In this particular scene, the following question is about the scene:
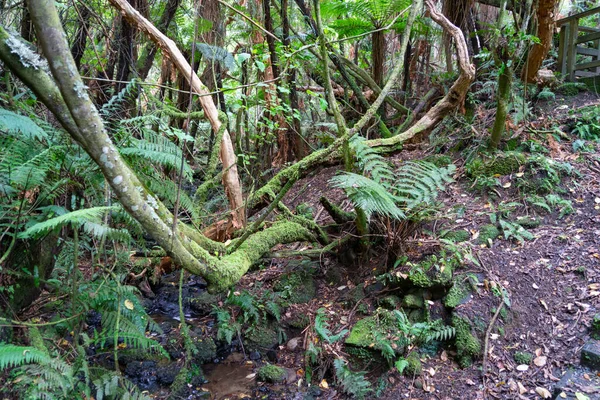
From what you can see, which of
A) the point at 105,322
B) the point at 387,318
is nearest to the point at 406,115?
the point at 387,318

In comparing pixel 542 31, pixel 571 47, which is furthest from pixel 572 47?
pixel 542 31

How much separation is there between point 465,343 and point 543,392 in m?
0.60

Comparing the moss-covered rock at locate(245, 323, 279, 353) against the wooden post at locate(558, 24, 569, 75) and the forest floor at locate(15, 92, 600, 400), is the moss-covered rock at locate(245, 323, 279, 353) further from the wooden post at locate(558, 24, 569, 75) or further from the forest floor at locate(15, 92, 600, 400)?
the wooden post at locate(558, 24, 569, 75)

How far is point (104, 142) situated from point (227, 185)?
8.83ft

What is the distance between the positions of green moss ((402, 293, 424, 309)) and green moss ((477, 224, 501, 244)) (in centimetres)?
92

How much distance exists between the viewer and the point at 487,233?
4113 mm

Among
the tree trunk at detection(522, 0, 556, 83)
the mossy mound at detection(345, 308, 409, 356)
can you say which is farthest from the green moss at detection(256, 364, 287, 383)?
the tree trunk at detection(522, 0, 556, 83)

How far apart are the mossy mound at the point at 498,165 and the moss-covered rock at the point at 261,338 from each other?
10.0ft

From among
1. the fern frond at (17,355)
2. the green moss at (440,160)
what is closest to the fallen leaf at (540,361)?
the green moss at (440,160)

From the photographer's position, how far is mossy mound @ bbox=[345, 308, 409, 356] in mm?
3352

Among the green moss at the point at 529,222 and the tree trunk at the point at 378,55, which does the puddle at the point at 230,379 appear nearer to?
the green moss at the point at 529,222

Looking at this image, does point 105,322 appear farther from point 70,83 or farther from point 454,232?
point 454,232

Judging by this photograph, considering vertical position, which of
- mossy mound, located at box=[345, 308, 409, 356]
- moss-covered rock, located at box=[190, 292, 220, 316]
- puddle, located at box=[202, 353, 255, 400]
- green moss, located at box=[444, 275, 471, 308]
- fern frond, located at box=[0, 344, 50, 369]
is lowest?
puddle, located at box=[202, 353, 255, 400]

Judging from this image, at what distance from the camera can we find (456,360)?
10.8ft
